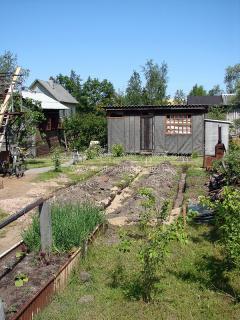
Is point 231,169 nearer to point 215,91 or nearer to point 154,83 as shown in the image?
point 154,83

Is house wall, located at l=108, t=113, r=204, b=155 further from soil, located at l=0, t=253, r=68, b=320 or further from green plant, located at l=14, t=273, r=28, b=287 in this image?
green plant, located at l=14, t=273, r=28, b=287

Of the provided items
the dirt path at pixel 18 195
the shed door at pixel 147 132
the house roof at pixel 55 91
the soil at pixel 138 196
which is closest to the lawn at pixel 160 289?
the soil at pixel 138 196

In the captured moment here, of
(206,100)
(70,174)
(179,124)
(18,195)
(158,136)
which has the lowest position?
(18,195)

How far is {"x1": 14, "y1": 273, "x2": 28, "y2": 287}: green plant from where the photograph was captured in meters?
5.93

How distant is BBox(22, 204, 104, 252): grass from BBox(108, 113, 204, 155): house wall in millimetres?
16955

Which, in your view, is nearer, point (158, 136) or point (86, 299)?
point (86, 299)

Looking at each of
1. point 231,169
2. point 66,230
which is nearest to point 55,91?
point 231,169

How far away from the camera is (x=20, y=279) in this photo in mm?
→ 6008

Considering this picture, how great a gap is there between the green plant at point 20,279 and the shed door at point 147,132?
62.7ft

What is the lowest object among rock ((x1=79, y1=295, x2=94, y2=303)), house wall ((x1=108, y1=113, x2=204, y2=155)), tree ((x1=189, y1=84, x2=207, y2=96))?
rock ((x1=79, y1=295, x2=94, y2=303))

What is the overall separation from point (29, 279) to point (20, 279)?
0.63 feet

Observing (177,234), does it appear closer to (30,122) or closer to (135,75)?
(30,122)

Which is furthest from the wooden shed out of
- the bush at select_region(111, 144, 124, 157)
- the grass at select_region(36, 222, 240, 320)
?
the grass at select_region(36, 222, 240, 320)

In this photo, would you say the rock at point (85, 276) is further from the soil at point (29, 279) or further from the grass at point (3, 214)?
the grass at point (3, 214)
